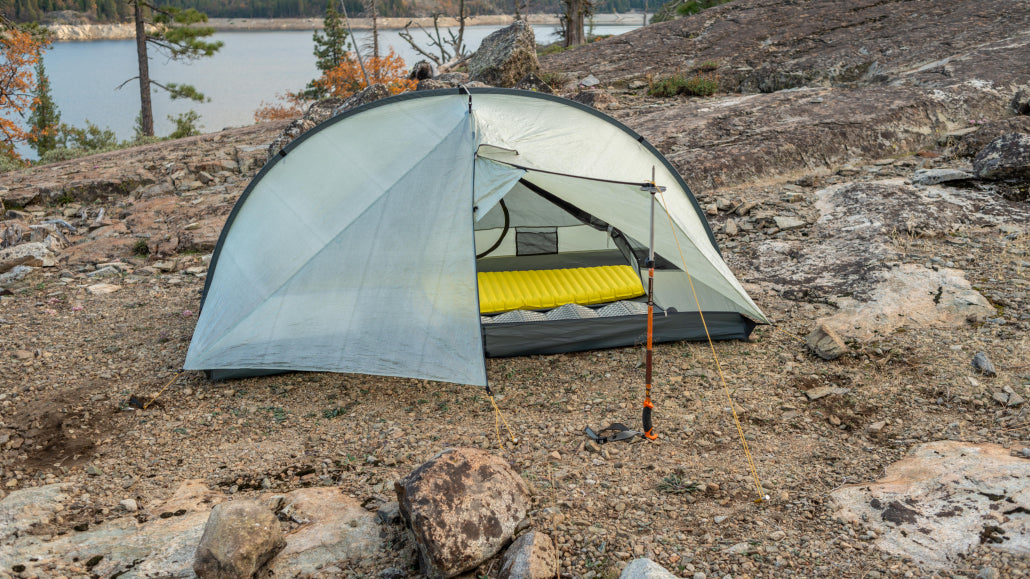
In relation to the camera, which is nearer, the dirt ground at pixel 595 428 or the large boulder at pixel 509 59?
the dirt ground at pixel 595 428

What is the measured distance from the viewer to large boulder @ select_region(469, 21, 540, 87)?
43.7 ft

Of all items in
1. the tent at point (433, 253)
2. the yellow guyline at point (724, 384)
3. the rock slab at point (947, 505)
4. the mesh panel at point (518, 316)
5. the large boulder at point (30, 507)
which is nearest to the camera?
the rock slab at point (947, 505)

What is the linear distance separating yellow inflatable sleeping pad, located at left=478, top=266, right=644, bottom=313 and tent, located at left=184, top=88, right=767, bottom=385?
18 millimetres

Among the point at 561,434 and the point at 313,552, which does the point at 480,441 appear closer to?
the point at 561,434

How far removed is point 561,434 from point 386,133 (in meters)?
2.75

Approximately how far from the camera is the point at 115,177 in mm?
10609

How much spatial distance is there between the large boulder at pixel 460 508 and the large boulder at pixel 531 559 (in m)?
0.10

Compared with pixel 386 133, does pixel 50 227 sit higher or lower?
lower

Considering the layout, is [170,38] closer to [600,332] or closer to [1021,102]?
[600,332]

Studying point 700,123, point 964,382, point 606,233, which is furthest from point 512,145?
point 700,123

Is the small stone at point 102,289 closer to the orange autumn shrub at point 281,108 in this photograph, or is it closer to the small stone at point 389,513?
the small stone at point 389,513

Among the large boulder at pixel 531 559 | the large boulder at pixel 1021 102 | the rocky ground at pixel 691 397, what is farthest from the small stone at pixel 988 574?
the large boulder at pixel 1021 102

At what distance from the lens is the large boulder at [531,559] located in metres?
2.95

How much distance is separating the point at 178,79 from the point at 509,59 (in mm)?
38014
